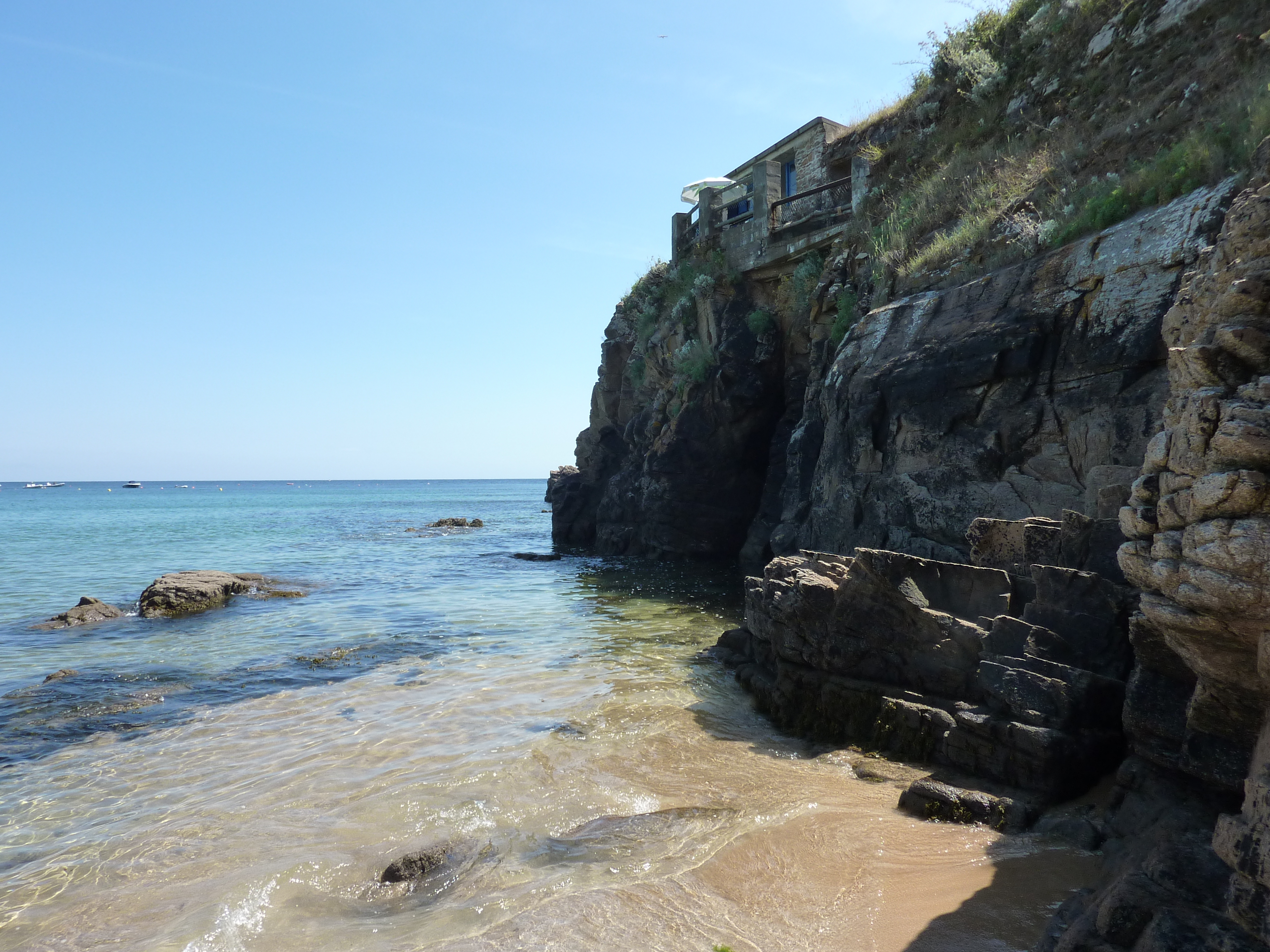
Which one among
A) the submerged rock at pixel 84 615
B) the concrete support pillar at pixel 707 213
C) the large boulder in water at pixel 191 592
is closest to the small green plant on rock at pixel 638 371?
the concrete support pillar at pixel 707 213

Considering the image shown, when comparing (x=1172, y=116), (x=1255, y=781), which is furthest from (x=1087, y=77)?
(x=1255, y=781)

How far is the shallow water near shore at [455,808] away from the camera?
14.9 ft

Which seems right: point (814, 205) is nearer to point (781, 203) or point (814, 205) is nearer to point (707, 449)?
point (781, 203)

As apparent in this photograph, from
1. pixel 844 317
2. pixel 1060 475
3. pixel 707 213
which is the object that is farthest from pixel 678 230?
pixel 1060 475

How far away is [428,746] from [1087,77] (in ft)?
52.5

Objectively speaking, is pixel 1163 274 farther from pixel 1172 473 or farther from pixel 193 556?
pixel 193 556

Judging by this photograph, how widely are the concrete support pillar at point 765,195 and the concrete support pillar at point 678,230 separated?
11.5 feet

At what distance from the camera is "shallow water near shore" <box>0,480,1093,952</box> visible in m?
4.54

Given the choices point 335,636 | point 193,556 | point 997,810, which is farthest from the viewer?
point 193,556

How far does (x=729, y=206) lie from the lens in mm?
23969

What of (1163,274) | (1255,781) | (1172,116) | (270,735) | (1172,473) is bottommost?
(270,735)

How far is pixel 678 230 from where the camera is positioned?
25.4 m

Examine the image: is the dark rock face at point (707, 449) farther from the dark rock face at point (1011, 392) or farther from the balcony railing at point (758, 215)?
the dark rock face at point (1011, 392)

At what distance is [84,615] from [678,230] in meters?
19.2
